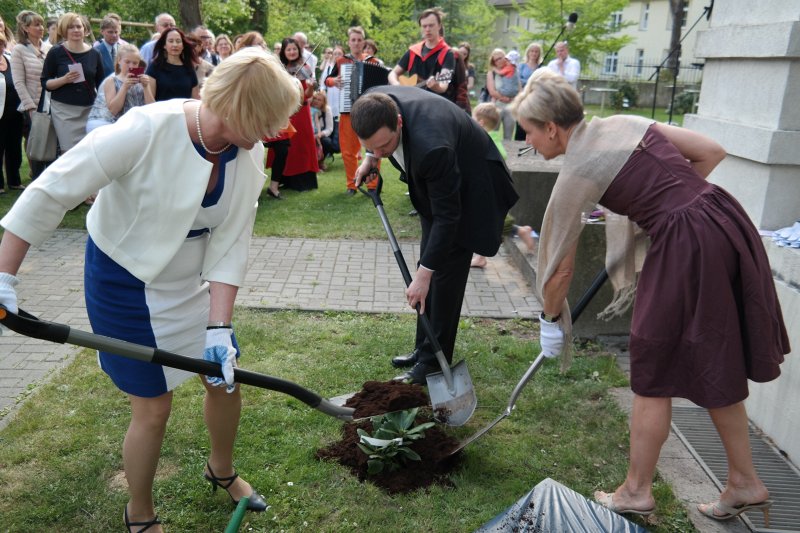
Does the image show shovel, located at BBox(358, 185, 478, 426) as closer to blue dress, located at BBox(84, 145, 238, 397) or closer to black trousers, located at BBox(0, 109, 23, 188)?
blue dress, located at BBox(84, 145, 238, 397)

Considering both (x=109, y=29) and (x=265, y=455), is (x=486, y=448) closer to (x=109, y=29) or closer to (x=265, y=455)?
(x=265, y=455)

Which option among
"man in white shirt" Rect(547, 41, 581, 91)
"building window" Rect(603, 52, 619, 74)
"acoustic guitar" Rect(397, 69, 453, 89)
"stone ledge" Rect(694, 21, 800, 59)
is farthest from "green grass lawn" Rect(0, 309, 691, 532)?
"building window" Rect(603, 52, 619, 74)

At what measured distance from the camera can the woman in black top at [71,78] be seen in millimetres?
7770

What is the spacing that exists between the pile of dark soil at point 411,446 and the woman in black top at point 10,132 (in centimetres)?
694

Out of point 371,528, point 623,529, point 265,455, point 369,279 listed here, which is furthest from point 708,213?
point 369,279

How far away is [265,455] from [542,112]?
207 cm

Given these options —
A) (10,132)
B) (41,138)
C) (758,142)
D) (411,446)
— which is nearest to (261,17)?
(10,132)

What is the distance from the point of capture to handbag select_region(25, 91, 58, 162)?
784 centimetres

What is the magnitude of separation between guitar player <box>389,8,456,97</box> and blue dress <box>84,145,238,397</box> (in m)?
5.70

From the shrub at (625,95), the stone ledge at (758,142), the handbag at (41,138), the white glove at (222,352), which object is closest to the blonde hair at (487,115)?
the stone ledge at (758,142)

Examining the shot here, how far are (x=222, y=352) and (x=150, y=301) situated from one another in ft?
1.04

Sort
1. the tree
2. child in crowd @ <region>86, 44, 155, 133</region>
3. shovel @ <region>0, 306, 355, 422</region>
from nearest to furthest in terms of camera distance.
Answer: shovel @ <region>0, 306, 355, 422</region> → child in crowd @ <region>86, 44, 155, 133</region> → the tree

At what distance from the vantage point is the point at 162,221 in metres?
2.33

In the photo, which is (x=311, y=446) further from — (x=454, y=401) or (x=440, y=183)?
(x=440, y=183)
